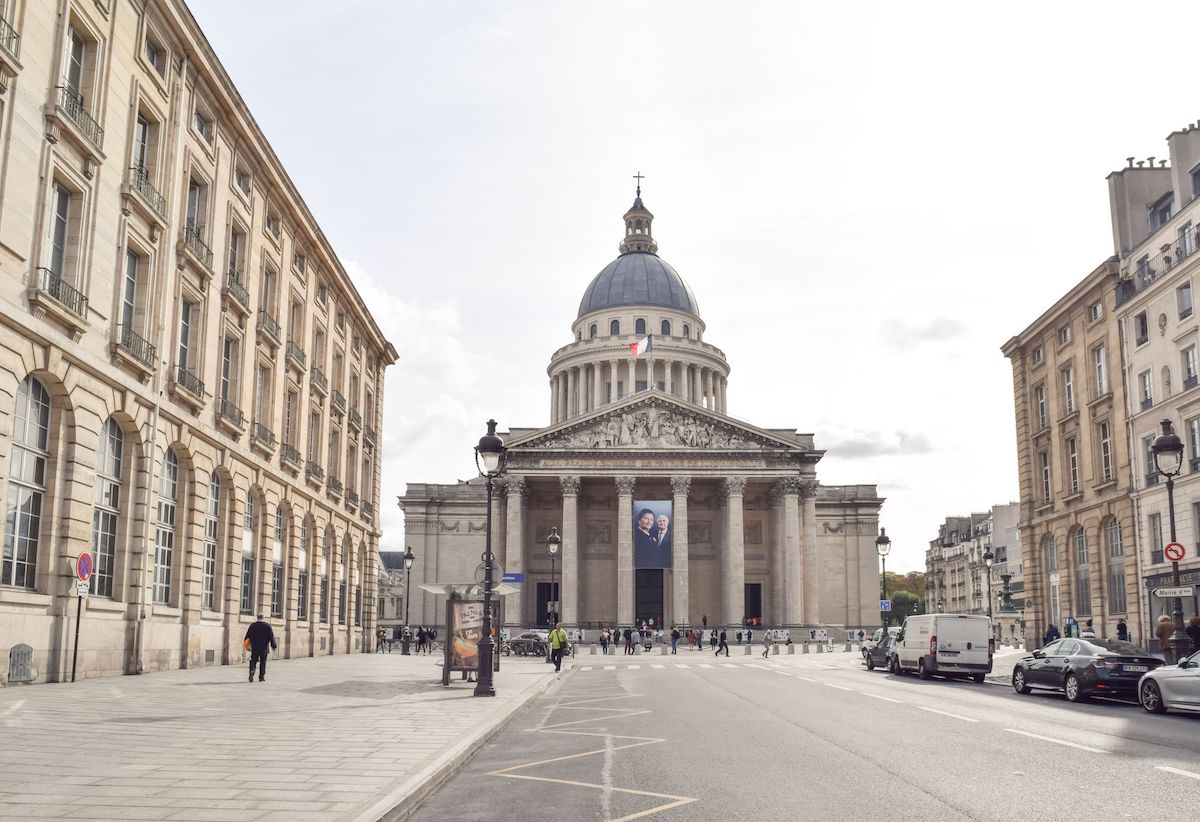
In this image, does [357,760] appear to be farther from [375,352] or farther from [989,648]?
[375,352]

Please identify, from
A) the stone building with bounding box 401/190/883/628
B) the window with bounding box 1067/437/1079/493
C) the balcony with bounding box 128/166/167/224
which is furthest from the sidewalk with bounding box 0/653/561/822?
the stone building with bounding box 401/190/883/628

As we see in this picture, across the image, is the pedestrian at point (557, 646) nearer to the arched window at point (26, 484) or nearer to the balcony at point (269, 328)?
the balcony at point (269, 328)

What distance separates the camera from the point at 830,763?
12.0 meters

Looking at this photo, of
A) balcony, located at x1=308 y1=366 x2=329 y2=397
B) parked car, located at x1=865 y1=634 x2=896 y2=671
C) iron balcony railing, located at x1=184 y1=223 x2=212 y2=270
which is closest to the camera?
iron balcony railing, located at x1=184 y1=223 x2=212 y2=270

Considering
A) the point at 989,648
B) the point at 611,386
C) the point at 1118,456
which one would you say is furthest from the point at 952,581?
the point at 989,648

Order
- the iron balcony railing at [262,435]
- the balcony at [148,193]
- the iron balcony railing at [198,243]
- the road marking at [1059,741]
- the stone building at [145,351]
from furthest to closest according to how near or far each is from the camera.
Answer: the iron balcony railing at [262,435] < the iron balcony railing at [198,243] < the balcony at [148,193] < the stone building at [145,351] < the road marking at [1059,741]

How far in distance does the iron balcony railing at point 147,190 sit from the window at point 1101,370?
120 ft

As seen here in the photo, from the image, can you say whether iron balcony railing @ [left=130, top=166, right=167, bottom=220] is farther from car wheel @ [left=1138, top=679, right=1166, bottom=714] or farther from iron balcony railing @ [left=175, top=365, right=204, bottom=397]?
car wheel @ [left=1138, top=679, right=1166, bottom=714]

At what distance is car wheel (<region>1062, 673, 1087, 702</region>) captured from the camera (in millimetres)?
22609

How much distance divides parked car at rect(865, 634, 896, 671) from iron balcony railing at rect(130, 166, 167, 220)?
1005 inches

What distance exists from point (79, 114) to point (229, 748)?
1619 cm

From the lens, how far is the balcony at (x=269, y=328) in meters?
36.3

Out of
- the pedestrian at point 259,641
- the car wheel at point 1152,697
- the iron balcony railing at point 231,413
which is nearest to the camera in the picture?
the car wheel at point 1152,697

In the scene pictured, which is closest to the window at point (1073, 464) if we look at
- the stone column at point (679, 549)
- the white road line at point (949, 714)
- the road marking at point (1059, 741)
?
the white road line at point (949, 714)
